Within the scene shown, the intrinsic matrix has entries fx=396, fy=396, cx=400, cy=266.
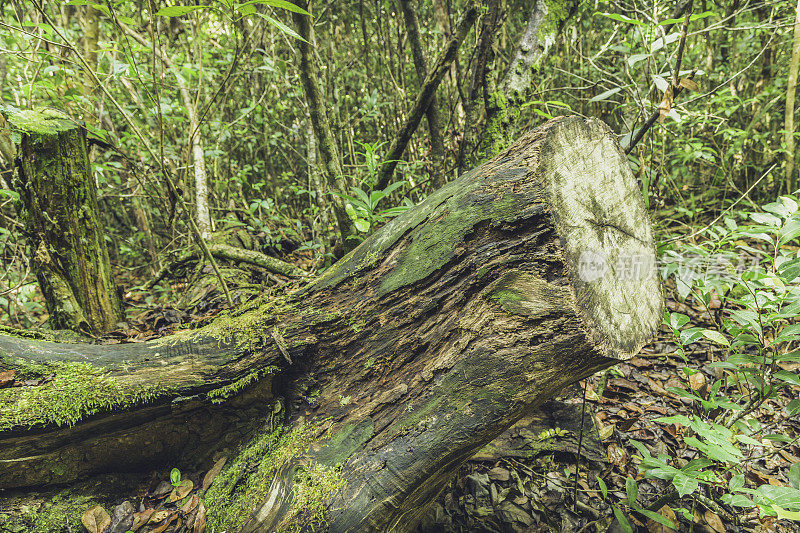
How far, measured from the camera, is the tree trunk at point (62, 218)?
2125 millimetres

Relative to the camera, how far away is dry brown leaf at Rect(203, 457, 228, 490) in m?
1.74

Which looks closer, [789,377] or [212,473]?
[789,377]

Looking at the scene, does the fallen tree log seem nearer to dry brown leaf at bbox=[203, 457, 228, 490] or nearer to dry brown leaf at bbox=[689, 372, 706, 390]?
dry brown leaf at bbox=[203, 457, 228, 490]

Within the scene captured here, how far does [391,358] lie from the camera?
5.08ft

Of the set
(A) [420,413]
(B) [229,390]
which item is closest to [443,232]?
(A) [420,413]

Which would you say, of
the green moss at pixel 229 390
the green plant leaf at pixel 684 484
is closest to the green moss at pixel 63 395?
the green moss at pixel 229 390

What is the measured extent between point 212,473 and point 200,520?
0.66ft

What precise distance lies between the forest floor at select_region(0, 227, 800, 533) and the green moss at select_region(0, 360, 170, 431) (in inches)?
3.6

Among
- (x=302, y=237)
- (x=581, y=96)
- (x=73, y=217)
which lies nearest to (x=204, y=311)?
(x=73, y=217)

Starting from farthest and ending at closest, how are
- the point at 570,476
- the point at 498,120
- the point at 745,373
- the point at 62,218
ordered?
1. the point at 498,120
2. the point at 62,218
3. the point at 570,476
4. the point at 745,373

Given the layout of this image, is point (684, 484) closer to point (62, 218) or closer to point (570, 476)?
point (570, 476)

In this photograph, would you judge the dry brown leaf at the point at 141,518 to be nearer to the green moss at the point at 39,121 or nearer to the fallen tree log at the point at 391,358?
the fallen tree log at the point at 391,358

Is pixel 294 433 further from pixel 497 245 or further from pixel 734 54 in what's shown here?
pixel 734 54

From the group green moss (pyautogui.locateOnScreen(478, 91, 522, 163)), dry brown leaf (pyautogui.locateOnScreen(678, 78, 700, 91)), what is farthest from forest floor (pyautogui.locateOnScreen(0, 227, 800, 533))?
green moss (pyautogui.locateOnScreen(478, 91, 522, 163))
